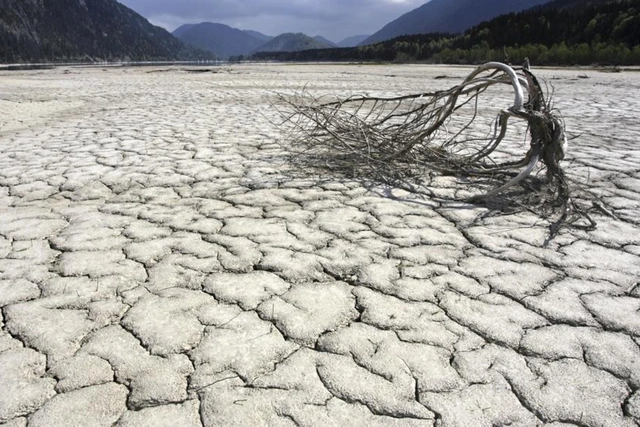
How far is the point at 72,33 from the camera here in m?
98.9

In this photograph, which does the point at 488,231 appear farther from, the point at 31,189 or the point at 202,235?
the point at 31,189

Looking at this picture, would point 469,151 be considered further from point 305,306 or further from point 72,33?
point 72,33

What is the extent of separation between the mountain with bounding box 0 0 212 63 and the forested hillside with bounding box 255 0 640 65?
61.7m

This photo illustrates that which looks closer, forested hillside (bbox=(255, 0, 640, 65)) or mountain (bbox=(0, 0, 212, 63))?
forested hillside (bbox=(255, 0, 640, 65))

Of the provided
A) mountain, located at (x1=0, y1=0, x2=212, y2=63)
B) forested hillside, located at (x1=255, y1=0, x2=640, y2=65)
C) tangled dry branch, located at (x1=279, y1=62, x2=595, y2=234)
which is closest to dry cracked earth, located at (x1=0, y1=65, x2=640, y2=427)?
tangled dry branch, located at (x1=279, y1=62, x2=595, y2=234)

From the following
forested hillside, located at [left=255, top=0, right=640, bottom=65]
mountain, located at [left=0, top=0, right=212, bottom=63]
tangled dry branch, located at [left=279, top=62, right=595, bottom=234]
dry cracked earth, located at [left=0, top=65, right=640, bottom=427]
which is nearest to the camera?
dry cracked earth, located at [left=0, top=65, right=640, bottom=427]

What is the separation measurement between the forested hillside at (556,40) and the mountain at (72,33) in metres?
61.7

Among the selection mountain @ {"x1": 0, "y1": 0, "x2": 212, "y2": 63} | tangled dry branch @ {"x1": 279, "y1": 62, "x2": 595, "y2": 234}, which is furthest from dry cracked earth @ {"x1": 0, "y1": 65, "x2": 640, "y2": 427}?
mountain @ {"x1": 0, "y1": 0, "x2": 212, "y2": 63}

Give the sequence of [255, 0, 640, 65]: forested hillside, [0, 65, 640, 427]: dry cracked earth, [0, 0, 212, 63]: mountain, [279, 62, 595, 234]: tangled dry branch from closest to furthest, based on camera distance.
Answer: [0, 65, 640, 427]: dry cracked earth < [279, 62, 595, 234]: tangled dry branch < [255, 0, 640, 65]: forested hillside < [0, 0, 212, 63]: mountain

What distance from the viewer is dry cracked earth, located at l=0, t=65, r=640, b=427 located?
4.57 feet

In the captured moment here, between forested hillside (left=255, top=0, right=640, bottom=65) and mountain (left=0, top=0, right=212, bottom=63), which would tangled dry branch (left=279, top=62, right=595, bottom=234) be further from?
mountain (left=0, top=0, right=212, bottom=63)

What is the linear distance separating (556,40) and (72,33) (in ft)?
319

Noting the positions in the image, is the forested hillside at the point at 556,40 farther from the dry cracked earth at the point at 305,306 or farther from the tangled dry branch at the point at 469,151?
the dry cracked earth at the point at 305,306

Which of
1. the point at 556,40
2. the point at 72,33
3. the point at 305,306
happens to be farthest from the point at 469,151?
the point at 72,33
